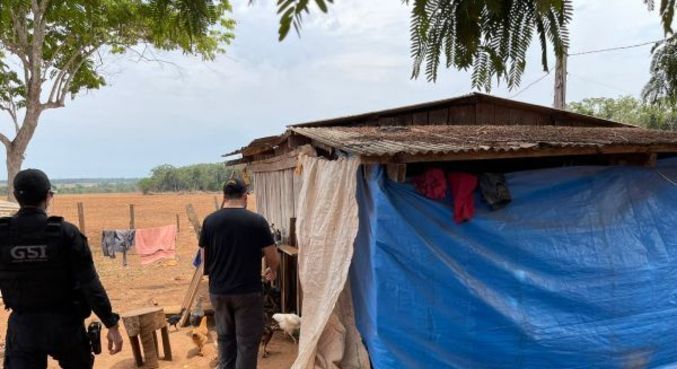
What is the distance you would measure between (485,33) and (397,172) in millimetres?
2845

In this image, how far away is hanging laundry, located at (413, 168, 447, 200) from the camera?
489cm

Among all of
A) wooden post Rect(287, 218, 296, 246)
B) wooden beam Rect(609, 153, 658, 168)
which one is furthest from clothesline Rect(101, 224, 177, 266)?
wooden beam Rect(609, 153, 658, 168)

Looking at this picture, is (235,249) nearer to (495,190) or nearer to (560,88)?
(495,190)

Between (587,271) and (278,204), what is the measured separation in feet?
15.6

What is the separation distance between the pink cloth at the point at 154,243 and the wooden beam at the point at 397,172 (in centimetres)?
952

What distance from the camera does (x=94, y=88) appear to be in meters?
14.9

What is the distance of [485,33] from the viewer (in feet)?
6.20

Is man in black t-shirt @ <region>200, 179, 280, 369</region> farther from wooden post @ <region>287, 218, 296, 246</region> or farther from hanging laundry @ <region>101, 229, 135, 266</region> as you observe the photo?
hanging laundry @ <region>101, 229, 135, 266</region>

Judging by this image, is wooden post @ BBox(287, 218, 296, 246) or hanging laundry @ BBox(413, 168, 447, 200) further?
wooden post @ BBox(287, 218, 296, 246)

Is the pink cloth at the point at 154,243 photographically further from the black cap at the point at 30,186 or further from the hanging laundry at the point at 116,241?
the black cap at the point at 30,186

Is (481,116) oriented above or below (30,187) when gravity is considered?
above

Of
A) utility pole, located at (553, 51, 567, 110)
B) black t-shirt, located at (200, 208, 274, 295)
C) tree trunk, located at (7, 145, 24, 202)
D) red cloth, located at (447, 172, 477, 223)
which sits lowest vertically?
black t-shirt, located at (200, 208, 274, 295)

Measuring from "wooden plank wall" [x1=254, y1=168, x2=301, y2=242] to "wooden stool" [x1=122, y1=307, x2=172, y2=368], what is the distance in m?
2.41

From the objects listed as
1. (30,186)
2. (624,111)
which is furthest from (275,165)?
(624,111)
